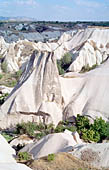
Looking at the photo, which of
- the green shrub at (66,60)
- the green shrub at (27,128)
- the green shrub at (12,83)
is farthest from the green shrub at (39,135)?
the green shrub at (66,60)

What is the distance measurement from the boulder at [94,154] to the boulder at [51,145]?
Answer: 786 millimetres

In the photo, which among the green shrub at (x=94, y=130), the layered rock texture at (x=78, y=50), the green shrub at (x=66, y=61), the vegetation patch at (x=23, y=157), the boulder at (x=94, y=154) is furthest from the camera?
the green shrub at (x=66, y=61)

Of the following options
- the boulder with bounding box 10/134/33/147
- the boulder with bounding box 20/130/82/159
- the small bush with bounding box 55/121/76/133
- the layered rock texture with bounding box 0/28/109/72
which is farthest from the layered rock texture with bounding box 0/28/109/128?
the layered rock texture with bounding box 0/28/109/72

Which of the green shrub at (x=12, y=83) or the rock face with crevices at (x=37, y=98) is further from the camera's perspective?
the green shrub at (x=12, y=83)

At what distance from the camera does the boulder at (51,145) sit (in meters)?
12.1

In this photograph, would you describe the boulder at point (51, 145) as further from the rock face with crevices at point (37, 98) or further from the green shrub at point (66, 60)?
the green shrub at point (66, 60)

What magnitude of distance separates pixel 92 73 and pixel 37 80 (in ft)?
13.3

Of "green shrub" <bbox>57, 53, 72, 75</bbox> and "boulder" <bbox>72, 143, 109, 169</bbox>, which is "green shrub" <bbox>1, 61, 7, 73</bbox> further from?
"boulder" <bbox>72, 143, 109, 169</bbox>

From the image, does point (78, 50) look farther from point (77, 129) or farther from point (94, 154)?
point (94, 154)

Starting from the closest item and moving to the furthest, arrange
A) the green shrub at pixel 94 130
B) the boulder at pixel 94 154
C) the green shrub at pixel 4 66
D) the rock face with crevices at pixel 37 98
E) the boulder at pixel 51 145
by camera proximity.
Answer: the boulder at pixel 94 154 → the boulder at pixel 51 145 → the green shrub at pixel 94 130 → the rock face with crevices at pixel 37 98 → the green shrub at pixel 4 66

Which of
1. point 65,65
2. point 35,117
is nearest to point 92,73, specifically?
point 35,117

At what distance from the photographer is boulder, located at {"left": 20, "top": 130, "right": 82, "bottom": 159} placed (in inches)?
475

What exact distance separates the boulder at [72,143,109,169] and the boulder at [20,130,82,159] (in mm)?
786

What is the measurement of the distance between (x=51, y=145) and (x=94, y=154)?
2.17m
